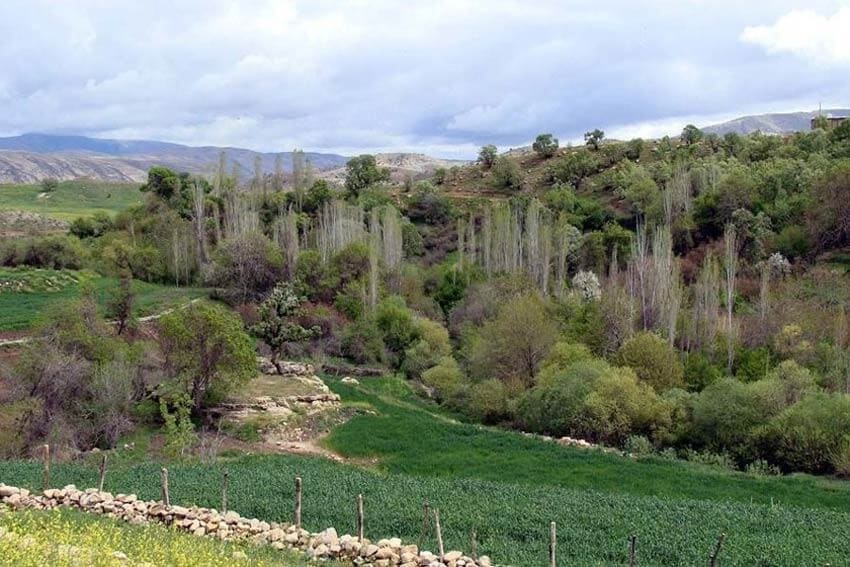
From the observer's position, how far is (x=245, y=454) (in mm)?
33469

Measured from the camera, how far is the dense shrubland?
38.4 m

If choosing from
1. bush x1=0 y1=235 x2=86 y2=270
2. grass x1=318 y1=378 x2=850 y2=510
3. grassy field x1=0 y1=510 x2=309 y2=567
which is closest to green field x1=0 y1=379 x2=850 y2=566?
grass x1=318 y1=378 x2=850 y2=510

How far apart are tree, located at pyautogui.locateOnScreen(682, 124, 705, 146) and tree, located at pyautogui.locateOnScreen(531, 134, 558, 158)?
2047 cm

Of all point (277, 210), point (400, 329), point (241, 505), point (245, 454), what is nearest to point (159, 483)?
point (241, 505)

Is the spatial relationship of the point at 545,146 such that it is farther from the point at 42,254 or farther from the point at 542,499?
the point at 542,499

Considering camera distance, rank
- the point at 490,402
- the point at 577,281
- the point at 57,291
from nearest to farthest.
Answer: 1. the point at 490,402
2. the point at 57,291
3. the point at 577,281

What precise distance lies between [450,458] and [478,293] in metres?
31.0

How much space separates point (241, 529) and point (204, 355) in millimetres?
21757

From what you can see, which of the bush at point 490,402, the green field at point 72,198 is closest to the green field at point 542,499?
the bush at point 490,402

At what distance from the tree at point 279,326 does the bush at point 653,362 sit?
20.6 metres

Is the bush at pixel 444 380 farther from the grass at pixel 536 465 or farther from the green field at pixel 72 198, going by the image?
the green field at pixel 72 198

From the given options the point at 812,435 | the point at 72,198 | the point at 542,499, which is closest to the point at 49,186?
the point at 72,198

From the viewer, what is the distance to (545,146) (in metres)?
124

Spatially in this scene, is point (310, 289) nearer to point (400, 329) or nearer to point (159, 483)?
point (400, 329)
